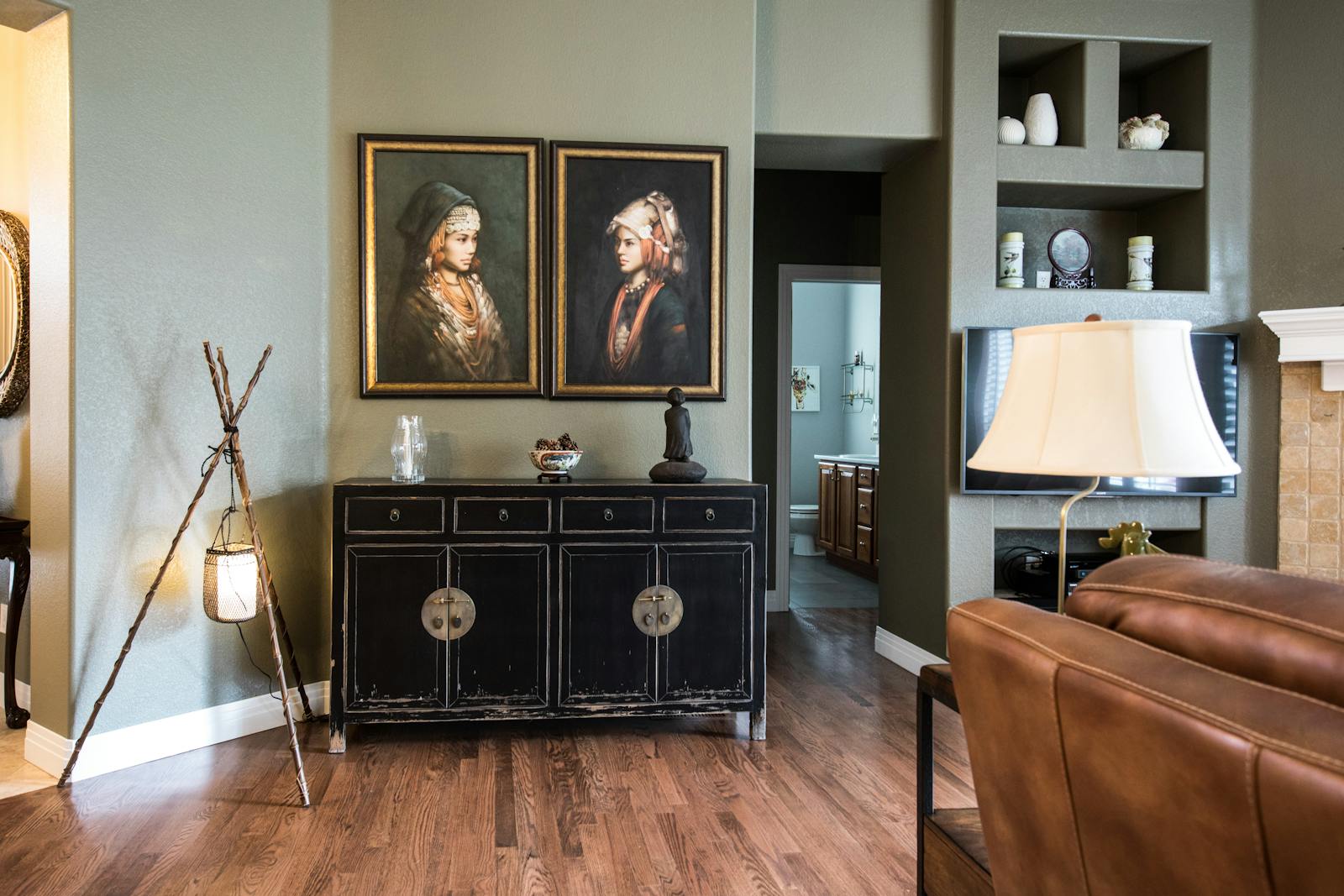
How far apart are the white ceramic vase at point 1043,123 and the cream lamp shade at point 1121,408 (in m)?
3.10

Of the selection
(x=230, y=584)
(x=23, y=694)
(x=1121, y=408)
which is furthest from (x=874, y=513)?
(x=1121, y=408)

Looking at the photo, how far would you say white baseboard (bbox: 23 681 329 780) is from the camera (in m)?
3.06

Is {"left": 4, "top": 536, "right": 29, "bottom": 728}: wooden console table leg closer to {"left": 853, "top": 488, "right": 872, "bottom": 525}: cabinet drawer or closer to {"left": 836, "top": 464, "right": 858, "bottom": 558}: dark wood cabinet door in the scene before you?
{"left": 853, "top": 488, "right": 872, "bottom": 525}: cabinet drawer

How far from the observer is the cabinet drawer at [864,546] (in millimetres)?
7008

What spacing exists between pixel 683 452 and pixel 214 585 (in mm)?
1693

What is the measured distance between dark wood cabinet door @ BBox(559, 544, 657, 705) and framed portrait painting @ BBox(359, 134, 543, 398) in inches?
32.0

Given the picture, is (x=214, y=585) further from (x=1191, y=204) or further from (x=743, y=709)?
(x=1191, y=204)

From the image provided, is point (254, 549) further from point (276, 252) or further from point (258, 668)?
point (276, 252)

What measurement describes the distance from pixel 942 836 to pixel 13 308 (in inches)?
147

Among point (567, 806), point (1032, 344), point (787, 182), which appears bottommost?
point (567, 806)

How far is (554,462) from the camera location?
11.7 feet

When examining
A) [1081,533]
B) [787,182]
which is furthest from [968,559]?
[787,182]

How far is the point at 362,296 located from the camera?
370cm

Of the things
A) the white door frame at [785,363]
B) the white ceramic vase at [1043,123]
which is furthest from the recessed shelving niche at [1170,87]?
the white door frame at [785,363]
